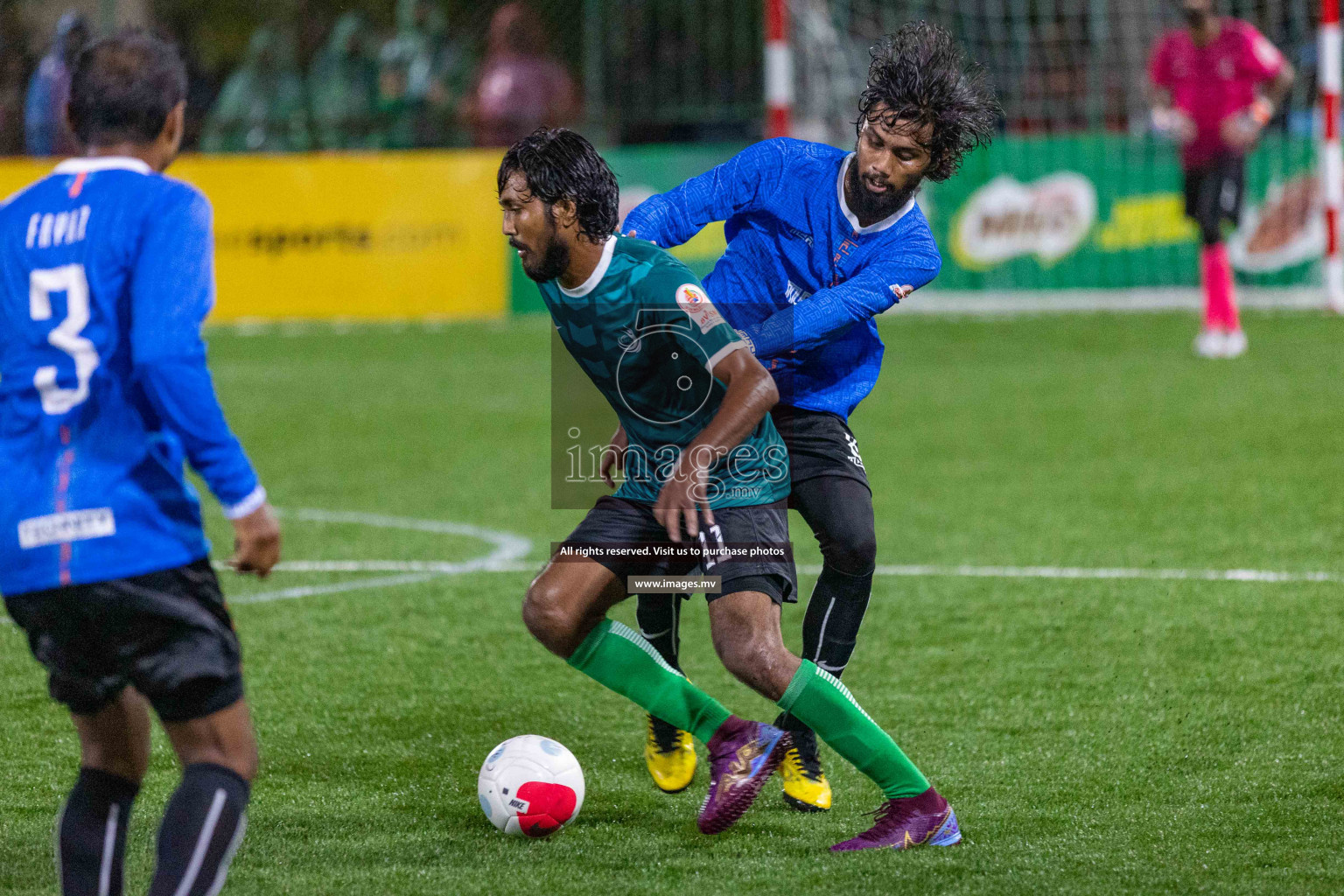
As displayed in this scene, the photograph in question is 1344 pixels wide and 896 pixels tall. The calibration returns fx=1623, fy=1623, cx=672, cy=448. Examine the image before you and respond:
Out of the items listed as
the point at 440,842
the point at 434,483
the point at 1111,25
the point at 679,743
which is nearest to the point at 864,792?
the point at 679,743

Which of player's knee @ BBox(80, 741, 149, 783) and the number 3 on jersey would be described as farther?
player's knee @ BBox(80, 741, 149, 783)

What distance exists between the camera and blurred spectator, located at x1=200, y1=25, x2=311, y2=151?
1520 cm

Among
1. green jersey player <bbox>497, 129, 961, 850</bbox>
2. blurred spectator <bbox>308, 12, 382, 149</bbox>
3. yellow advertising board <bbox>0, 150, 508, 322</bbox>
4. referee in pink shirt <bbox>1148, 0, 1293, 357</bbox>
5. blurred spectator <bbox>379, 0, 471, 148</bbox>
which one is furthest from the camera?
blurred spectator <bbox>379, 0, 471, 148</bbox>

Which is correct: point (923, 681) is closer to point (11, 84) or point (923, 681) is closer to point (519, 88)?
point (519, 88)

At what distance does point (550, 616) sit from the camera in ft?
12.3

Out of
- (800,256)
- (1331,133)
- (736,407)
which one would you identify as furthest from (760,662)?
(1331,133)

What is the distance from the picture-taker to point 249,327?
14.3 m

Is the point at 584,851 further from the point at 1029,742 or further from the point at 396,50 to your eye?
the point at 396,50

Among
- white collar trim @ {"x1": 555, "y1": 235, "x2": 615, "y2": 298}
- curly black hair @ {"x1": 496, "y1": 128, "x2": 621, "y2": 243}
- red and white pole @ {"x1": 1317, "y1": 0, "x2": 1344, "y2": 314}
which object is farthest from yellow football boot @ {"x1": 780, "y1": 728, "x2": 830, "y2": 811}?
red and white pole @ {"x1": 1317, "y1": 0, "x2": 1344, "y2": 314}

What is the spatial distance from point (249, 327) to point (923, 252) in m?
11.2

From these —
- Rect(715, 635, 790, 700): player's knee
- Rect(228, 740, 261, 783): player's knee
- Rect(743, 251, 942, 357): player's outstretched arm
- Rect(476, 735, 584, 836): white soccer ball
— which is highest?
Rect(743, 251, 942, 357): player's outstretched arm

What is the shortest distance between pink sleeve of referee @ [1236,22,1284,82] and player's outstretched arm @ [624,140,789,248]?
342 inches

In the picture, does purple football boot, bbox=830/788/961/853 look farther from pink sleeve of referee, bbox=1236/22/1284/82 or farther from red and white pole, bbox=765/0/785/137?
pink sleeve of referee, bbox=1236/22/1284/82

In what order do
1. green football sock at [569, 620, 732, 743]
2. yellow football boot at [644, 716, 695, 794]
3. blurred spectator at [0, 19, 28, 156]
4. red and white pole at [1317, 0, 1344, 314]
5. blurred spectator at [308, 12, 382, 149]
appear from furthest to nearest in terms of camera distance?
blurred spectator at [308, 12, 382, 149] → blurred spectator at [0, 19, 28, 156] → red and white pole at [1317, 0, 1344, 314] → yellow football boot at [644, 716, 695, 794] → green football sock at [569, 620, 732, 743]
